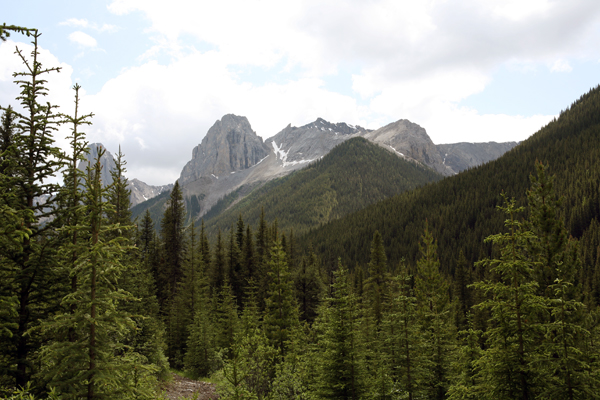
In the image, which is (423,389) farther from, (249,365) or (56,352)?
(56,352)

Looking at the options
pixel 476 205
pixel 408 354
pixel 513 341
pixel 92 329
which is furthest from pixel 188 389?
pixel 476 205

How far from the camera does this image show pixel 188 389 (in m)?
23.3

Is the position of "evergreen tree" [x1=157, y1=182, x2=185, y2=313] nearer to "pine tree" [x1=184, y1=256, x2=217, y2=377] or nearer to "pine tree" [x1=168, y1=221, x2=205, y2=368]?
"pine tree" [x1=168, y1=221, x2=205, y2=368]

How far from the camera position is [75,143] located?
1218cm

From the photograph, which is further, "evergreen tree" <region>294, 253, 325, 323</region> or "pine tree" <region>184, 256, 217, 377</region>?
"evergreen tree" <region>294, 253, 325, 323</region>

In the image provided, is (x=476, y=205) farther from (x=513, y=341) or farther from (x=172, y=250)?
(x=513, y=341)

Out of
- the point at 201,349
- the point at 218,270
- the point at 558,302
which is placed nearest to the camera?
the point at 558,302

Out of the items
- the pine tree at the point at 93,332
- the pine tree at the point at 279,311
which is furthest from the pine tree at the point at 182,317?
the pine tree at the point at 93,332

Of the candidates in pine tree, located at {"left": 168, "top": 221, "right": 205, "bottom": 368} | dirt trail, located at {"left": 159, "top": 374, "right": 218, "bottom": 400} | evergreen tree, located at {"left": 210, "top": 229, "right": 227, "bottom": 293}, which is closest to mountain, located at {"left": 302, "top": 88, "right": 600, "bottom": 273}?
evergreen tree, located at {"left": 210, "top": 229, "right": 227, "bottom": 293}

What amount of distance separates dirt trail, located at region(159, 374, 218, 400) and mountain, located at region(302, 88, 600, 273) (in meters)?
63.1

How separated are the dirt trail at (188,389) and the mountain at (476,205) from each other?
63.1 meters

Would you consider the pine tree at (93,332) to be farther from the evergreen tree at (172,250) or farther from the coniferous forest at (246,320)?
the evergreen tree at (172,250)

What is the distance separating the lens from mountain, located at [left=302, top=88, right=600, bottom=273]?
95825 millimetres

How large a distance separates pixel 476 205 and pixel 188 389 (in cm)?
11583
